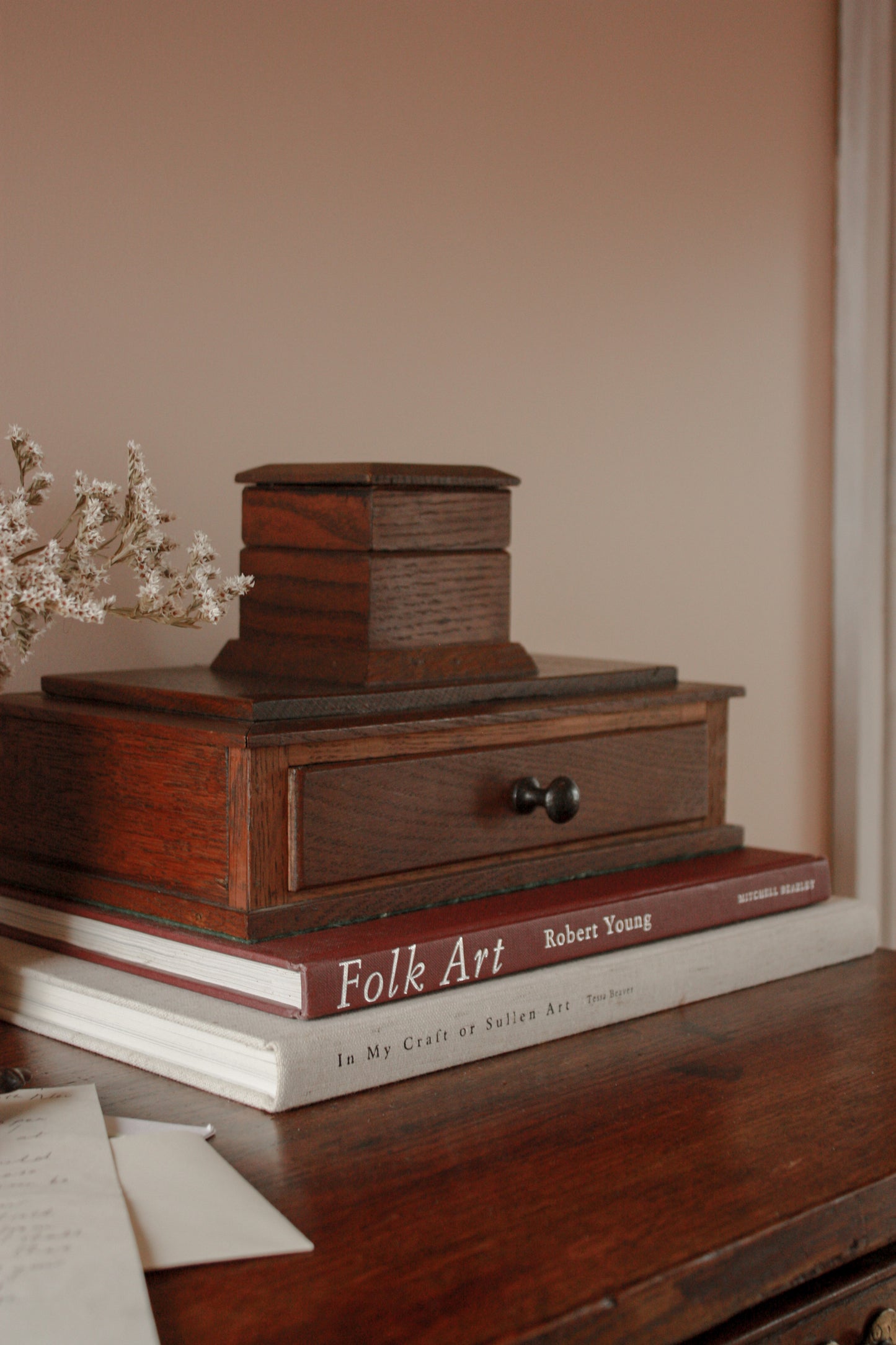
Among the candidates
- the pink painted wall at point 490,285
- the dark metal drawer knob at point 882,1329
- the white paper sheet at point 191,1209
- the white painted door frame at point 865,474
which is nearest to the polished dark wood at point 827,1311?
the dark metal drawer knob at point 882,1329

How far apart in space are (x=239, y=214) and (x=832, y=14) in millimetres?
1070

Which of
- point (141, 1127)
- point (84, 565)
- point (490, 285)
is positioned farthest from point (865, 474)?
point (141, 1127)

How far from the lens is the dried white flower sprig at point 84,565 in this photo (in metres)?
0.77

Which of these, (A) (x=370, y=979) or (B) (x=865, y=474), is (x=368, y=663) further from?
(B) (x=865, y=474)

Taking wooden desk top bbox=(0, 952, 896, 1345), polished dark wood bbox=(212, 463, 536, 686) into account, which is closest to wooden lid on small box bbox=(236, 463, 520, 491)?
polished dark wood bbox=(212, 463, 536, 686)

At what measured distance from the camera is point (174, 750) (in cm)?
86

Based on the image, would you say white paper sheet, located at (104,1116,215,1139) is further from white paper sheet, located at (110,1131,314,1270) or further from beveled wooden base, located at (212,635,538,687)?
beveled wooden base, located at (212,635,538,687)

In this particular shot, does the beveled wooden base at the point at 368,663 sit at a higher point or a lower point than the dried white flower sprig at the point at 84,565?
lower

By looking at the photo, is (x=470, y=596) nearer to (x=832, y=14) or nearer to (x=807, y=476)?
(x=807, y=476)

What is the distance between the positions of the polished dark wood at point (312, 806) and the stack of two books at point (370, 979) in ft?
0.06

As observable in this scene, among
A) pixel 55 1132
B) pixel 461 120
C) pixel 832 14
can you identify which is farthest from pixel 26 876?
pixel 832 14

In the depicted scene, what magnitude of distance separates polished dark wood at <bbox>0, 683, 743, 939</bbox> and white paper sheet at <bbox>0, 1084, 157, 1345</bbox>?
17 cm

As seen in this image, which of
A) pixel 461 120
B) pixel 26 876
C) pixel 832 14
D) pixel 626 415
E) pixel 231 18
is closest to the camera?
pixel 26 876

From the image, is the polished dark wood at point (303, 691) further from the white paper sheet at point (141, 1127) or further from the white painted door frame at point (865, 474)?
the white painted door frame at point (865, 474)
